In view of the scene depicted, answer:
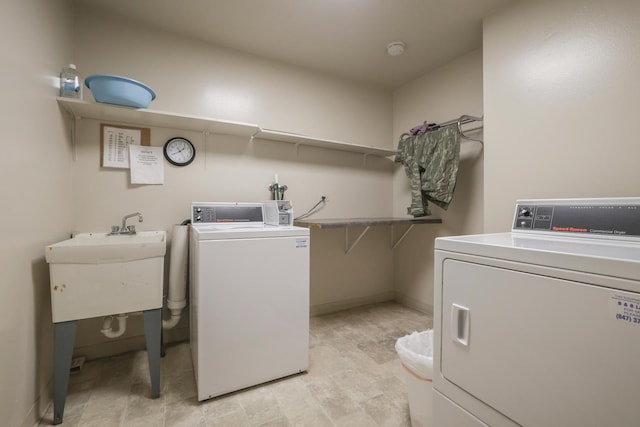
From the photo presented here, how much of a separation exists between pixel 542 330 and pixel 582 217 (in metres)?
0.71

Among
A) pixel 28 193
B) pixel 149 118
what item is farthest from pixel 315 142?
pixel 28 193

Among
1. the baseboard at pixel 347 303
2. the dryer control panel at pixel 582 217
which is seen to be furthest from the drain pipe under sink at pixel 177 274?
the dryer control panel at pixel 582 217

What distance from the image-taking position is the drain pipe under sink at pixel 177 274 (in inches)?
76.4

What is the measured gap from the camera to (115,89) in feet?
5.23

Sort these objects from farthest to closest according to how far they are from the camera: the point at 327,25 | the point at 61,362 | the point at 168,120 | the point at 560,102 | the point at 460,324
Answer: the point at 327,25, the point at 168,120, the point at 560,102, the point at 61,362, the point at 460,324

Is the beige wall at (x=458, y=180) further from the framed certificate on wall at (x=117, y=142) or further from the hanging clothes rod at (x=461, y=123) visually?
the framed certificate on wall at (x=117, y=142)

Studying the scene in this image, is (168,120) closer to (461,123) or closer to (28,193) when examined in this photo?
(28,193)

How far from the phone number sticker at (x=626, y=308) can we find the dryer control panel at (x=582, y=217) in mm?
601

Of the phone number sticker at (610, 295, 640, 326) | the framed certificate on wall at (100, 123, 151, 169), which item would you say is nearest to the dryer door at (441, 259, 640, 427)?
the phone number sticker at (610, 295, 640, 326)

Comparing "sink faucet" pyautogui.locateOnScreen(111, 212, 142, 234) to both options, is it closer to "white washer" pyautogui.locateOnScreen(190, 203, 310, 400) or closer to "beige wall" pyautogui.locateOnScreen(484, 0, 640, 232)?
"white washer" pyautogui.locateOnScreen(190, 203, 310, 400)

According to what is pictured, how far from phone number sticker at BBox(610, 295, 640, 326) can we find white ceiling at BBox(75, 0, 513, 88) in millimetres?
1998

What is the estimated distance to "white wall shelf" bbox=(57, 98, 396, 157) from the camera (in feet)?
5.52

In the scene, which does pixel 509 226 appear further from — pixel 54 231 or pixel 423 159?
pixel 54 231

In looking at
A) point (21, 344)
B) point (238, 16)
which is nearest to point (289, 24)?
point (238, 16)
